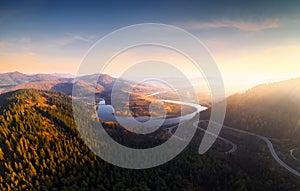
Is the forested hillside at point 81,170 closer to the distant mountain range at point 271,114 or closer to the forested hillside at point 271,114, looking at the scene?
the distant mountain range at point 271,114

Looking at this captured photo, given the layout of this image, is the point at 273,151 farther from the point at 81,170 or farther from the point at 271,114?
the point at 81,170

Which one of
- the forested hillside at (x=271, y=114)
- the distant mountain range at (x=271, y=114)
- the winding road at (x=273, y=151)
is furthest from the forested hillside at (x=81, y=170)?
the forested hillside at (x=271, y=114)

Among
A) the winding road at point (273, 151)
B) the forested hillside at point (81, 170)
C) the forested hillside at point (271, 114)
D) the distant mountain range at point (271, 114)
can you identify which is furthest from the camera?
the forested hillside at point (271, 114)

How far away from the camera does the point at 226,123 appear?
463 feet

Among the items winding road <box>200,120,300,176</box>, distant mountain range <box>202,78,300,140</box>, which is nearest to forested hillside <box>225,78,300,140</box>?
distant mountain range <box>202,78,300,140</box>

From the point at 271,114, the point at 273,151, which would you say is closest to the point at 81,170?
the point at 273,151

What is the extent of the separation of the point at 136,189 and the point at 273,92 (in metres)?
164

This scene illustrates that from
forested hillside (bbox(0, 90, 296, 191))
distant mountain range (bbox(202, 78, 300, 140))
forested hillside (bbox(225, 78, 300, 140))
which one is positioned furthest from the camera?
forested hillside (bbox(225, 78, 300, 140))

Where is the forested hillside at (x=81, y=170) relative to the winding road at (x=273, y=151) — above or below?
above

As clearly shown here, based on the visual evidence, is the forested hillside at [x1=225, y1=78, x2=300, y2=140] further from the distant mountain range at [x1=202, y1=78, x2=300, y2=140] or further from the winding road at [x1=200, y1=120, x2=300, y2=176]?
the winding road at [x1=200, y1=120, x2=300, y2=176]

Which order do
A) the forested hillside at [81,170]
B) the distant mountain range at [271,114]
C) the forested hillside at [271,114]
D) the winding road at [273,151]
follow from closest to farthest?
the forested hillside at [81,170]
the winding road at [273,151]
the distant mountain range at [271,114]
the forested hillside at [271,114]

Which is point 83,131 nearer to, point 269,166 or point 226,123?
point 269,166

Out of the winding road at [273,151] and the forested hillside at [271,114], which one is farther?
the forested hillside at [271,114]

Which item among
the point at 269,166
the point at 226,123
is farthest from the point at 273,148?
the point at 226,123
